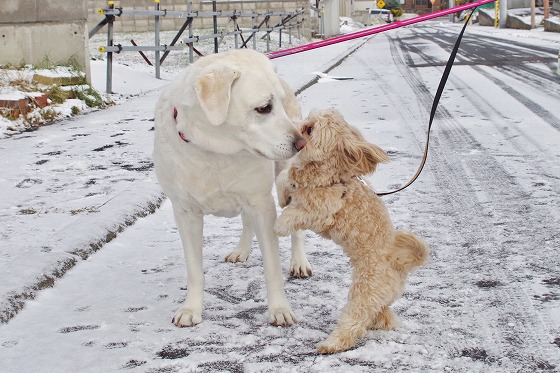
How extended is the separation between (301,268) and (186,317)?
2.91 feet

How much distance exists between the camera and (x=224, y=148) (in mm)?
3428

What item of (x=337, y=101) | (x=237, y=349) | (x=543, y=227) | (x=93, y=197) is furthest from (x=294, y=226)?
(x=337, y=101)

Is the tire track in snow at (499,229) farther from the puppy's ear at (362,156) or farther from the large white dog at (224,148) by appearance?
the large white dog at (224,148)

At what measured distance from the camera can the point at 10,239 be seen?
4.93 meters

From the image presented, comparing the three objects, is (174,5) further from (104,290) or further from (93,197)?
(104,290)

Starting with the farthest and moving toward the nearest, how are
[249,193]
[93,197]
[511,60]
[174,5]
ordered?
[174,5] → [511,60] → [93,197] → [249,193]

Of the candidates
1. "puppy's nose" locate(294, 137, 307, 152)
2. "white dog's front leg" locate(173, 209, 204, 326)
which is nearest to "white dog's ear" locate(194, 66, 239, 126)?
"puppy's nose" locate(294, 137, 307, 152)

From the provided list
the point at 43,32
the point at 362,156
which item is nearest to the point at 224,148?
the point at 362,156

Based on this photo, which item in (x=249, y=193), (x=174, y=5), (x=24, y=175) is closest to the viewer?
(x=249, y=193)

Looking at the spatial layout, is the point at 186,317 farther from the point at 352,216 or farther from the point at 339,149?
the point at 339,149

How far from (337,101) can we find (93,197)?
6.18 metres

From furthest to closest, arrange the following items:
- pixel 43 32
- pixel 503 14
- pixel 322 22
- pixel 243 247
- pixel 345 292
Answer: pixel 503 14 → pixel 322 22 → pixel 43 32 → pixel 243 247 → pixel 345 292

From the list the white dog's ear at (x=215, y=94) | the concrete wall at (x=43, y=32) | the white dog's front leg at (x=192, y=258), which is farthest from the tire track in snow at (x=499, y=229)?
the concrete wall at (x=43, y=32)

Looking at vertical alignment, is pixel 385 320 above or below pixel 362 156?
below
